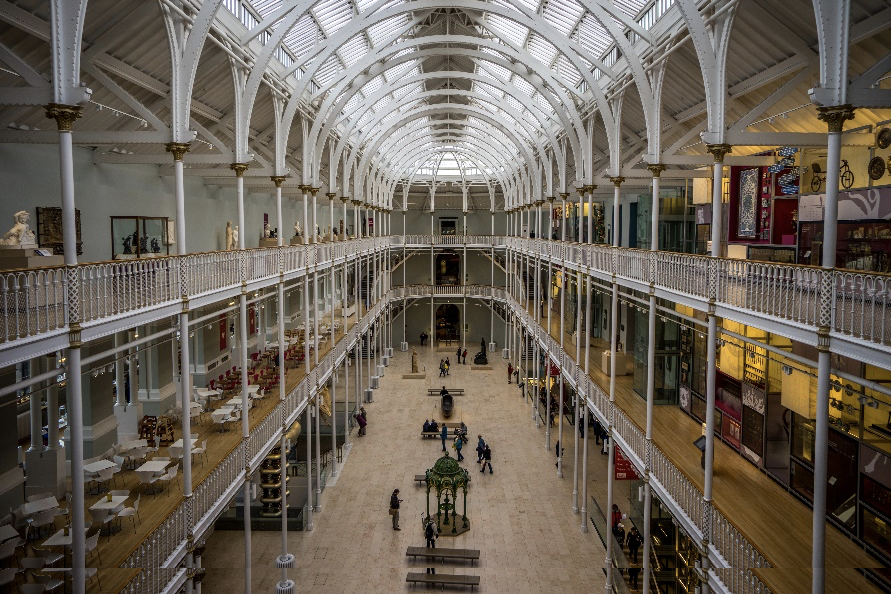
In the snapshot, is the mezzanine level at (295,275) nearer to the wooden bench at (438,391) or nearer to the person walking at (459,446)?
the person walking at (459,446)

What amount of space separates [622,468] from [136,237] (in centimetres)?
1451

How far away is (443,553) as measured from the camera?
17.0 metres

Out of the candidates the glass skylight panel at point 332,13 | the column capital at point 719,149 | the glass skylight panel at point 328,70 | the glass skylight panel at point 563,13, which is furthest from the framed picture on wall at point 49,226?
the glass skylight panel at point 563,13

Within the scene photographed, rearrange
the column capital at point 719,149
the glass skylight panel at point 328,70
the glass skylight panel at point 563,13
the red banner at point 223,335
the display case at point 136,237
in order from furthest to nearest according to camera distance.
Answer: the red banner at point 223,335, the glass skylight panel at point 328,70, the glass skylight panel at point 563,13, the display case at point 136,237, the column capital at point 719,149

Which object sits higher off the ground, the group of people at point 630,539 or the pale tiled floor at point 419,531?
the group of people at point 630,539

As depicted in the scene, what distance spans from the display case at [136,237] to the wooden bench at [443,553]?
10400 mm

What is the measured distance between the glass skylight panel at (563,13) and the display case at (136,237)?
45.3ft

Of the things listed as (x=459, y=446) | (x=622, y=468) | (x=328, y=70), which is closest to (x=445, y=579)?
(x=622, y=468)

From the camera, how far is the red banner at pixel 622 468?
55.1 ft

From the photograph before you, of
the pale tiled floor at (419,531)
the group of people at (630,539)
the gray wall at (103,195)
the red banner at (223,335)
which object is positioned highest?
the gray wall at (103,195)

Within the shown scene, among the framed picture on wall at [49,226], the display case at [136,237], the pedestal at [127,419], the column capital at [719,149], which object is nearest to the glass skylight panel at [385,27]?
the display case at [136,237]

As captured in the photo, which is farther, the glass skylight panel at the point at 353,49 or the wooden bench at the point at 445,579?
the glass skylight panel at the point at 353,49

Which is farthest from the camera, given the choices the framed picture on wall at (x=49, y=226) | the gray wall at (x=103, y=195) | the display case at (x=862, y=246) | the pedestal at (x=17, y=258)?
the framed picture on wall at (x=49, y=226)

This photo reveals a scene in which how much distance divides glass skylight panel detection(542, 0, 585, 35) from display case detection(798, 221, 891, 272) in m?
10.3
